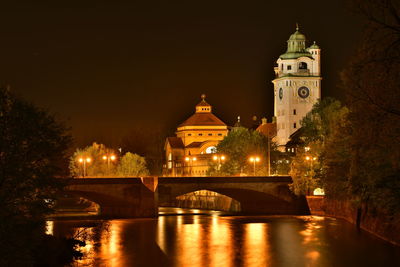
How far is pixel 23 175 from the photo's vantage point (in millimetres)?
26312

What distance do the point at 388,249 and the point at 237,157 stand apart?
2293 inches

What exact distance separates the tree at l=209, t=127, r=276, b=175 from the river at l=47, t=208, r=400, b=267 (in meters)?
31.6

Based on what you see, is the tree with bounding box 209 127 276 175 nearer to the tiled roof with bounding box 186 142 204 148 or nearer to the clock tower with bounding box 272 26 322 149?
the tiled roof with bounding box 186 142 204 148

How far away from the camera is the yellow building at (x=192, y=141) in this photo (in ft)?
463

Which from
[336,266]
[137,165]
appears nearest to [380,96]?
[336,266]

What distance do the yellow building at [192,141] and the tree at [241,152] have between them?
30.4 meters

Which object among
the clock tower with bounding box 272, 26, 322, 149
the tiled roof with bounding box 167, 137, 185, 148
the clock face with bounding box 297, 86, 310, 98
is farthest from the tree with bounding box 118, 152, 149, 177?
the clock face with bounding box 297, 86, 310, 98

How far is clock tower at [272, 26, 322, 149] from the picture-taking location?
143 meters

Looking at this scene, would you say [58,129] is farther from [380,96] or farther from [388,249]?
[388,249]

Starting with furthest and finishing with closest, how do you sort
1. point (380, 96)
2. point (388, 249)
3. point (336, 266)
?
point (388, 249) < point (336, 266) < point (380, 96)

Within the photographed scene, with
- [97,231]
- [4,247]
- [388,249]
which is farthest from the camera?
[97,231]

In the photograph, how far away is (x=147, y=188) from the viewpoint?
69875 millimetres

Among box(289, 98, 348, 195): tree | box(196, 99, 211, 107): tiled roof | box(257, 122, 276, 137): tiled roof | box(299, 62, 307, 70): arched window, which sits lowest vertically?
box(289, 98, 348, 195): tree

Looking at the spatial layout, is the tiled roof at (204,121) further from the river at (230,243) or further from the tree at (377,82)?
the tree at (377,82)
